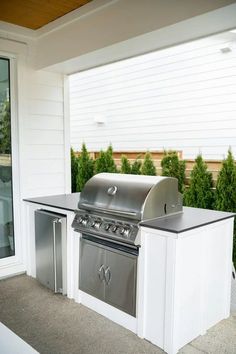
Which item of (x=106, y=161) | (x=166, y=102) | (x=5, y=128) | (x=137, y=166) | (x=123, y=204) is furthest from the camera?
(x=106, y=161)

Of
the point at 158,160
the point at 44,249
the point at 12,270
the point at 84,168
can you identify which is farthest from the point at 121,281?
the point at 84,168

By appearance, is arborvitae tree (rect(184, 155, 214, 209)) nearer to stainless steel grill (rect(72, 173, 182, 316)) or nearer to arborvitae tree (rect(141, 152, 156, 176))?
arborvitae tree (rect(141, 152, 156, 176))

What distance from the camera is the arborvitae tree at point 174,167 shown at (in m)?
4.38

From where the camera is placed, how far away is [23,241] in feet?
12.3

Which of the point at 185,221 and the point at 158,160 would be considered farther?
the point at 158,160

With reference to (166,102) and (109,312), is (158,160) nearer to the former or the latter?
(166,102)

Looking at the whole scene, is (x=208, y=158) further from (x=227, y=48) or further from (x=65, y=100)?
(x=65, y=100)

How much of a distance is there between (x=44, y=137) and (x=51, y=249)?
1.39 m

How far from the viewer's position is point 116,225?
8.46ft

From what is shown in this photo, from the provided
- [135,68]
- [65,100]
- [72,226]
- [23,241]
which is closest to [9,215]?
[23,241]

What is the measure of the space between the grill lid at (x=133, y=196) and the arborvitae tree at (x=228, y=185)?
1.25 meters

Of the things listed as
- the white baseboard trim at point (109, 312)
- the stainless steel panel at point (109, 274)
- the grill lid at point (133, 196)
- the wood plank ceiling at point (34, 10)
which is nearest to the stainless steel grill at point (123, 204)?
the grill lid at point (133, 196)

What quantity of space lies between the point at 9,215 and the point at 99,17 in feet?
7.54

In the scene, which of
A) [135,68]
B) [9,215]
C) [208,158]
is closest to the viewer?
[9,215]
